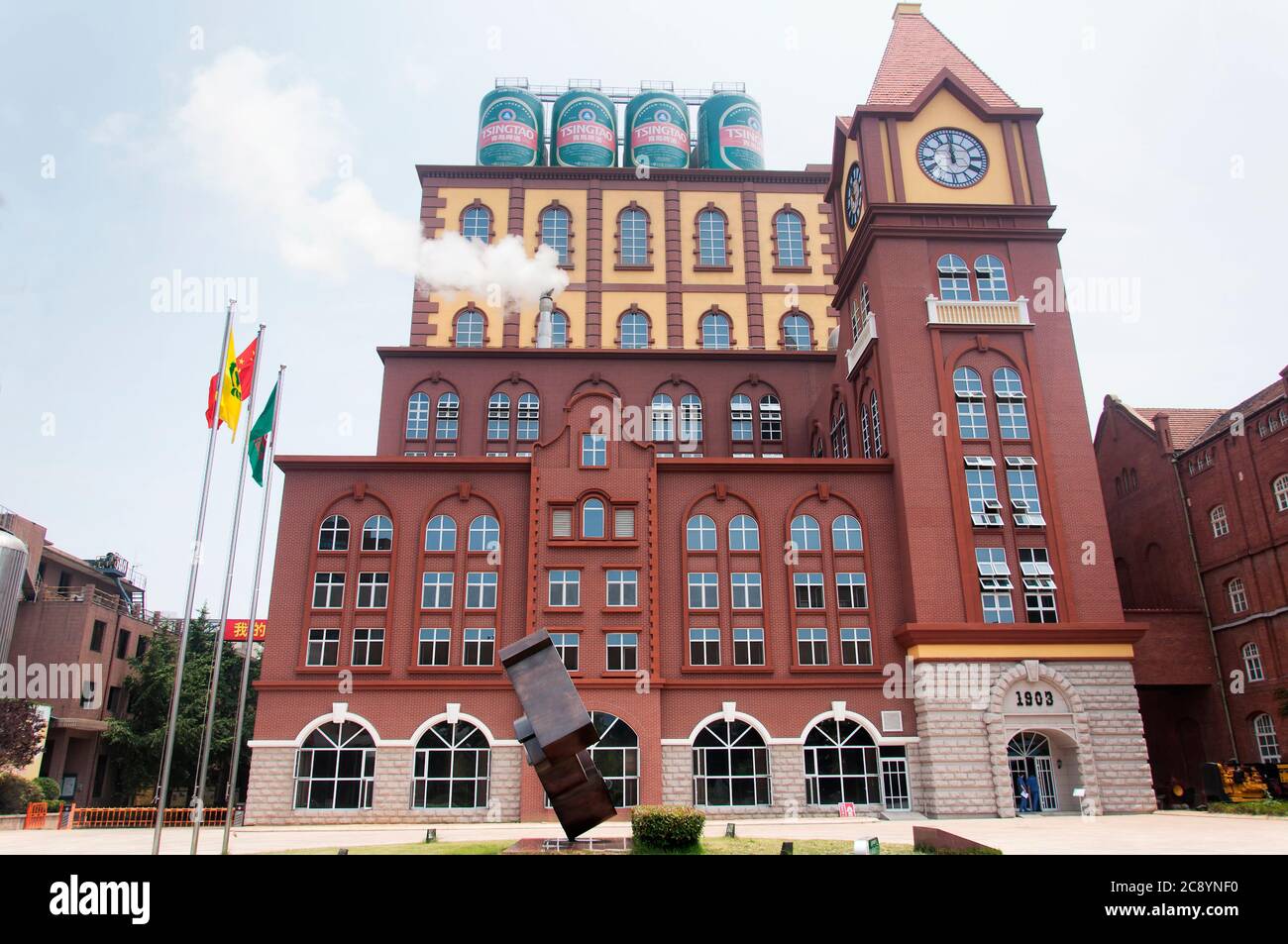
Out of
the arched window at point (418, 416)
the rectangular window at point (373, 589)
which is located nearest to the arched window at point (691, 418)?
the arched window at point (418, 416)

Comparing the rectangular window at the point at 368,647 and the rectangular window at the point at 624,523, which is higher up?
the rectangular window at the point at 624,523

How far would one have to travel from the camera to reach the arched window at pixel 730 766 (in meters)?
32.1

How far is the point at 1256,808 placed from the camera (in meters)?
29.9

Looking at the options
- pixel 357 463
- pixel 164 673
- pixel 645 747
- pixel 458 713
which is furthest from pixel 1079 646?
pixel 164 673

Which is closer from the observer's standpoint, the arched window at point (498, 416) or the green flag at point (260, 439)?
the green flag at point (260, 439)

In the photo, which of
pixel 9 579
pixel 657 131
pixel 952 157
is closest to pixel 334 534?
pixel 9 579

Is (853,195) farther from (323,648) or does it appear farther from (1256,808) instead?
(323,648)

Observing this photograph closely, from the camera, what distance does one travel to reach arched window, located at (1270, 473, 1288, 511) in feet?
121

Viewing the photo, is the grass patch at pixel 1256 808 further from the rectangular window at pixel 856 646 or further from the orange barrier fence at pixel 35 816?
the orange barrier fence at pixel 35 816

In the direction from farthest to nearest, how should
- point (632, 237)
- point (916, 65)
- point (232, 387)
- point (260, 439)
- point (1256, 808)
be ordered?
1. point (632, 237)
2. point (916, 65)
3. point (1256, 808)
4. point (260, 439)
5. point (232, 387)

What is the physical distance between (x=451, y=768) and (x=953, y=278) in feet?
90.8

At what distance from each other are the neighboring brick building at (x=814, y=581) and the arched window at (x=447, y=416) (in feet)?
25.7
